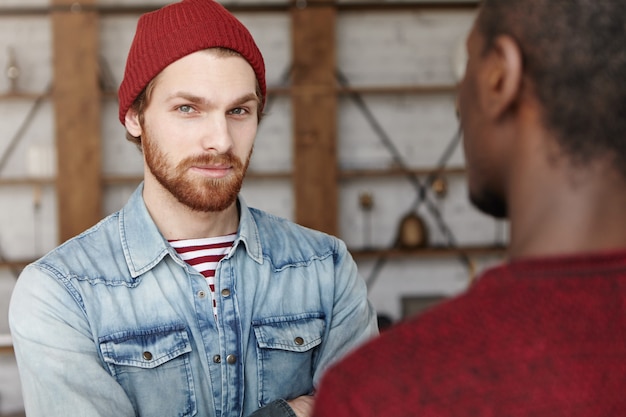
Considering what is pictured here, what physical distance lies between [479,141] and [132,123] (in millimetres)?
1127

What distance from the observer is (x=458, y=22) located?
19.5 ft

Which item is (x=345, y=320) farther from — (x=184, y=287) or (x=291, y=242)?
(x=184, y=287)

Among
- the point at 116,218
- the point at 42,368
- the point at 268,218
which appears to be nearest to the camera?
the point at 42,368

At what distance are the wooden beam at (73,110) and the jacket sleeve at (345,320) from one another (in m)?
4.12

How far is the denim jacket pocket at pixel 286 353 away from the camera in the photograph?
1683 millimetres

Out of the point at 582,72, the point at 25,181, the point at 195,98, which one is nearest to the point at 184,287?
the point at 195,98

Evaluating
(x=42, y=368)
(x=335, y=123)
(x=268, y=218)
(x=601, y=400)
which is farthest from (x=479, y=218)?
(x=601, y=400)

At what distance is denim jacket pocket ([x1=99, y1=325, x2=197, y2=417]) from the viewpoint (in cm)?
158

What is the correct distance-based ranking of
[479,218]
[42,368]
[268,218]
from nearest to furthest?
[42,368] → [268,218] → [479,218]

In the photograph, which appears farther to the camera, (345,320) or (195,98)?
(345,320)

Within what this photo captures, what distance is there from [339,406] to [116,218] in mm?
1119

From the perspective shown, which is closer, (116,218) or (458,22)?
(116,218)

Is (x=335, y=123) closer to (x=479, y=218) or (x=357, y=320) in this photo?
(x=479, y=218)

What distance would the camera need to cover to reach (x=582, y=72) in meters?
0.73
